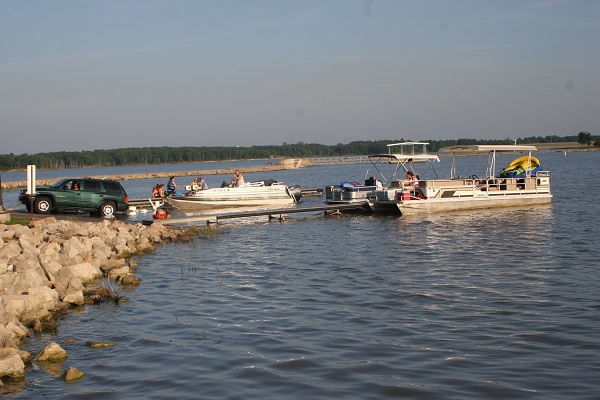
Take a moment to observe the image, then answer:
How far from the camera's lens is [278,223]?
2984 cm

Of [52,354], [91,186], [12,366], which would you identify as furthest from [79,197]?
[12,366]

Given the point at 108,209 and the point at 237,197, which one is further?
the point at 237,197

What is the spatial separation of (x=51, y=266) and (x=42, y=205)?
1476 cm

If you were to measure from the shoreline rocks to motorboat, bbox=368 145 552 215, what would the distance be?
35.5 ft

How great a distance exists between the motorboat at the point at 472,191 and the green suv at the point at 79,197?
12.1 m

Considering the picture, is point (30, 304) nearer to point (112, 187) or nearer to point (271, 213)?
point (271, 213)

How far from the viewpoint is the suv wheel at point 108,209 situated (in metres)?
30.4

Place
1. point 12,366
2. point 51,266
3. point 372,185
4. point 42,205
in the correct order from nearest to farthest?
point 12,366
point 51,266
point 42,205
point 372,185

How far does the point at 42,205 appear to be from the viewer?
29.2 meters

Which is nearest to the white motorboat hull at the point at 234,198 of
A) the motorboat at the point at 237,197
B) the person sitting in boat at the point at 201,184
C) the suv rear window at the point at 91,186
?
the motorboat at the point at 237,197

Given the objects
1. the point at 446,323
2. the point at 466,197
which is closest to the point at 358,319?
the point at 446,323

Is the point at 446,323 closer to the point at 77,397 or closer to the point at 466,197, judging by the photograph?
the point at 77,397

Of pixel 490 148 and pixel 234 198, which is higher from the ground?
pixel 490 148

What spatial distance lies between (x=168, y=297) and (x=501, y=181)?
77.1 ft
